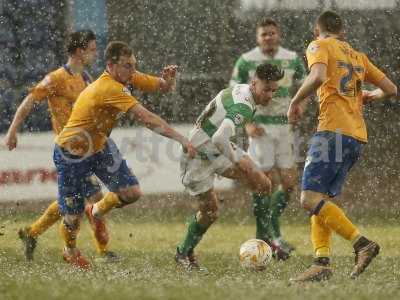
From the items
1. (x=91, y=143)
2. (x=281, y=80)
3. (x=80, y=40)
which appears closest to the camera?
(x=91, y=143)

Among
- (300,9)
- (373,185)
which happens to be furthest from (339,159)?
(300,9)

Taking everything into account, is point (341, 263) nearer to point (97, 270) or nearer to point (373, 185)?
point (97, 270)

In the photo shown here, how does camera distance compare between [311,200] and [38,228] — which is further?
[38,228]

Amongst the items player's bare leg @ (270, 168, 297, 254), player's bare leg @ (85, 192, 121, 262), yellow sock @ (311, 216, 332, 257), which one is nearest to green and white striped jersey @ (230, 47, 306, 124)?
player's bare leg @ (270, 168, 297, 254)

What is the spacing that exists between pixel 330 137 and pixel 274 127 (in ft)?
9.98

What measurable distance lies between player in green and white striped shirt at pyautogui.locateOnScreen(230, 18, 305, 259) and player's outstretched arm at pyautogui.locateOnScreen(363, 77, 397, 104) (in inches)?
86.9

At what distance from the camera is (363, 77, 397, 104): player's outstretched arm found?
9.06 meters

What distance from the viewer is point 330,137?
28.7 ft

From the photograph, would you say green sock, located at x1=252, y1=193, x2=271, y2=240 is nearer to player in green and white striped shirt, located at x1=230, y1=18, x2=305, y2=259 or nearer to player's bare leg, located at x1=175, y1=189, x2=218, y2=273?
player in green and white striped shirt, located at x1=230, y1=18, x2=305, y2=259

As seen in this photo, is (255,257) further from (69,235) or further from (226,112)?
(69,235)

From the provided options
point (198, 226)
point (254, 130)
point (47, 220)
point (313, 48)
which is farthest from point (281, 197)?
point (313, 48)

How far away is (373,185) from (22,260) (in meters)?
8.11

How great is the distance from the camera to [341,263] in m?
10.1

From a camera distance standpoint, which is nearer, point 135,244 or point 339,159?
point 339,159
